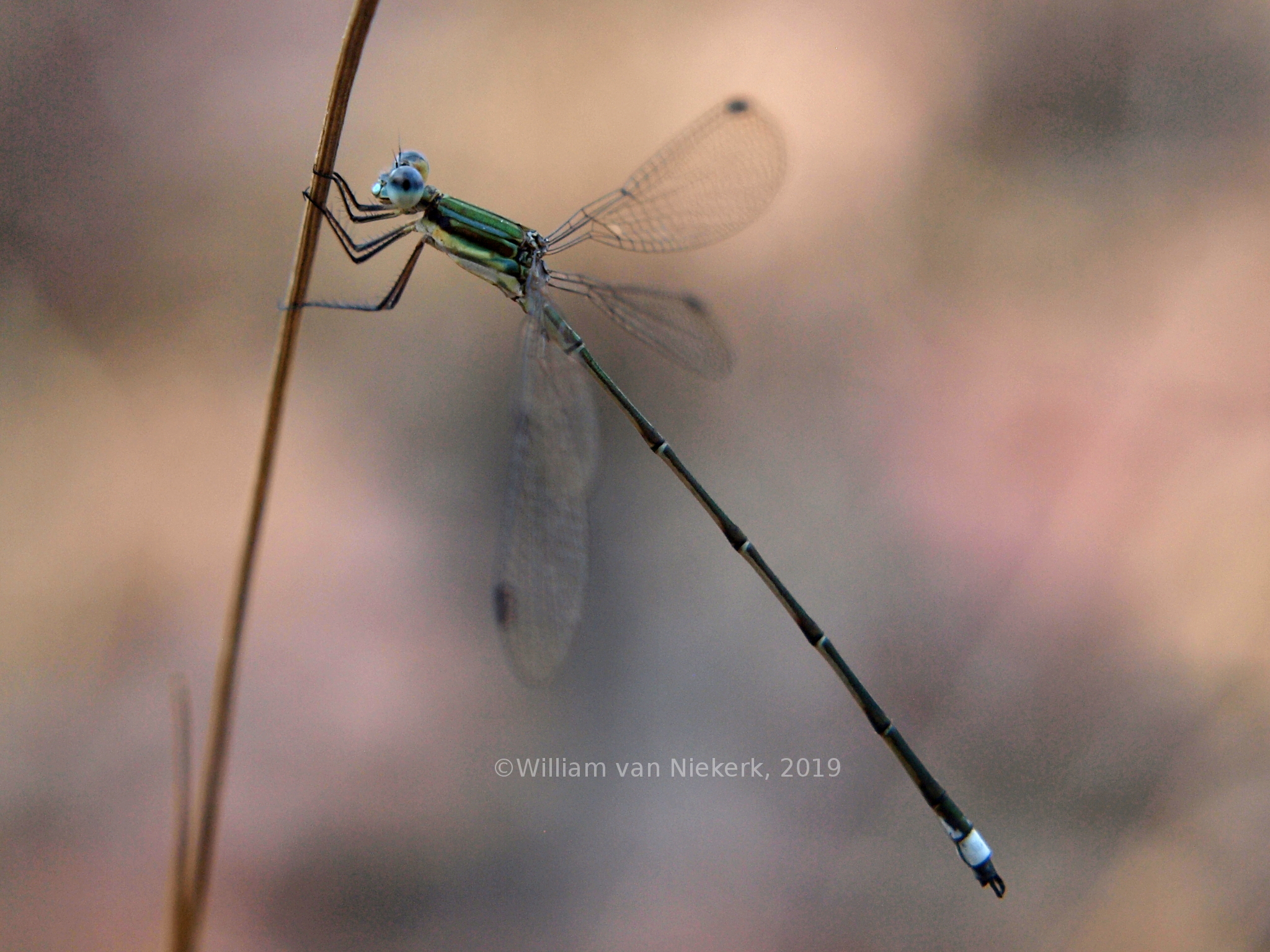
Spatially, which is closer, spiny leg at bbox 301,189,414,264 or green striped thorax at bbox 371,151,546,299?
spiny leg at bbox 301,189,414,264

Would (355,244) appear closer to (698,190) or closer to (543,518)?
(543,518)

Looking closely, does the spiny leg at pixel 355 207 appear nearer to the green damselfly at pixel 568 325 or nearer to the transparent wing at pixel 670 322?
the green damselfly at pixel 568 325

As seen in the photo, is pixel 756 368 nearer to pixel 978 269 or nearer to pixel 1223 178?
pixel 978 269

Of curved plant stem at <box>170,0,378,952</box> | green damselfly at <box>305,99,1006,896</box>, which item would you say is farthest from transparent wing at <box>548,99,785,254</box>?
curved plant stem at <box>170,0,378,952</box>

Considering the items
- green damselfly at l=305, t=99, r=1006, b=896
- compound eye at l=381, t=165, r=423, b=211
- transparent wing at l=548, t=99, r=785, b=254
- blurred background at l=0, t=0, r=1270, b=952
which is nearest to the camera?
compound eye at l=381, t=165, r=423, b=211

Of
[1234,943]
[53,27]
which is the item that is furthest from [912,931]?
[53,27]

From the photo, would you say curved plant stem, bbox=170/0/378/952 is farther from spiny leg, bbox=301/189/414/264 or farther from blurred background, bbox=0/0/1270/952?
blurred background, bbox=0/0/1270/952
